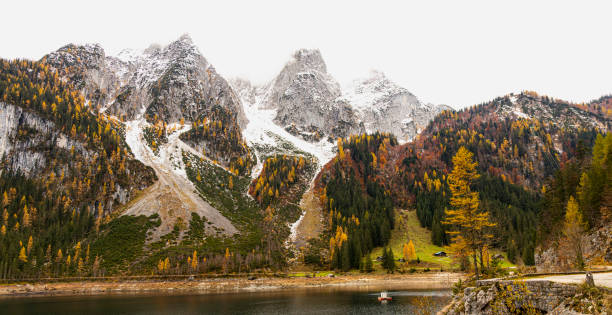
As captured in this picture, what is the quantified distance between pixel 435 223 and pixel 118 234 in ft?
379

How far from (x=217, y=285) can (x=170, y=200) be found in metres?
56.7

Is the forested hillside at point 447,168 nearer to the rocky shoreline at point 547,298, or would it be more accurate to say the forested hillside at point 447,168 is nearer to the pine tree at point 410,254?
the pine tree at point 410,254

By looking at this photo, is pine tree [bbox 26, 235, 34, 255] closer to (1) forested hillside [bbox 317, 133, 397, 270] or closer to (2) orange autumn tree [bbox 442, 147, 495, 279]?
(1) forested hillside [bbox 317, 133, 397, 270]

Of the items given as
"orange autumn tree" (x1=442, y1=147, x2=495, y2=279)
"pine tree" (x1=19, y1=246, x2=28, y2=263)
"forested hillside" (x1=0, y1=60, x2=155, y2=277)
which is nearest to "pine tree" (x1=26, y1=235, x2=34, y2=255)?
"forested hillside" (x1=0, y1=60, x2=155, y2=277)

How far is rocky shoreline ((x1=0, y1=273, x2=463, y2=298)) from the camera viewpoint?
8044 cm

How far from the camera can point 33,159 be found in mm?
138875

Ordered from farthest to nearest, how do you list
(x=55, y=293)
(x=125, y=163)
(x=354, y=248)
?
1. (x=125, y=163)
2. (x=354, y=248)
3. (x=55, y=293)

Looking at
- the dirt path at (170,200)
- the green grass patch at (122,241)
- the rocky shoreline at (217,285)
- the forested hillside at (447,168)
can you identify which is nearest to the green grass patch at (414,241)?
the forested hillside at (447,168)

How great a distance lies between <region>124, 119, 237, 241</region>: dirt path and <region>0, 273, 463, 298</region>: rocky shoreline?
25462mm

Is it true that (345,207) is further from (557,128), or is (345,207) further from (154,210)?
(557,128)

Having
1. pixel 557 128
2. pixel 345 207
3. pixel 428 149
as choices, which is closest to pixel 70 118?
pixel 345 207

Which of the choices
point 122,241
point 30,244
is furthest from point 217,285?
point 30,244

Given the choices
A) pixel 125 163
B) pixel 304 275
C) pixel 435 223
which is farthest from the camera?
pixel 125 163

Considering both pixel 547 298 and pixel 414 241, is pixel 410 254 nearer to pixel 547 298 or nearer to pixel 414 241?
pixel 414 241
